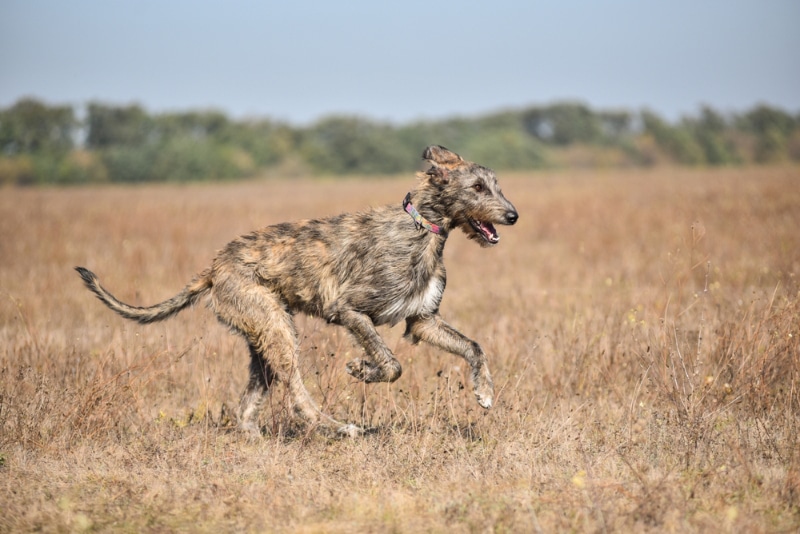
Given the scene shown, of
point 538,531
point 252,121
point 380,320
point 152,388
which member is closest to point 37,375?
point 152,388

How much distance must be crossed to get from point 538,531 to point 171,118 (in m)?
80.5

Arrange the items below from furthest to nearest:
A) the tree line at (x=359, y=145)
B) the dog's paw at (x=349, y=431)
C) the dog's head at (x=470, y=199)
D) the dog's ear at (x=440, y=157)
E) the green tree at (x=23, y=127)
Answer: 1. the tree line at (x=359, y=145)
2. the green tree at (x=23, y=127)
3. the dog's ear at (x=440, y=157)
4. the dog's head at (x=470, y=199)
5. the dog's paw at (x=349, y=431)

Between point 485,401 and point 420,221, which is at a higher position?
point 420,221

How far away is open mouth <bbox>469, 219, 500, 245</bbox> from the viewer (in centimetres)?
645

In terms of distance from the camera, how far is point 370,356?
6230mm

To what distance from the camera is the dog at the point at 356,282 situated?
627cm

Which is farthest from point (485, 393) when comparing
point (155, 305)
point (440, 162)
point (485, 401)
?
point (155, 305)

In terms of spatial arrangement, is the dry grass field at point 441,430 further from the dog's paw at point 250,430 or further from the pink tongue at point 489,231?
the pink tongue at point 489,231

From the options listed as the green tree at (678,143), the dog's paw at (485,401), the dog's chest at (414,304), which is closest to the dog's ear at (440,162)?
the dog's chest at (414,304)

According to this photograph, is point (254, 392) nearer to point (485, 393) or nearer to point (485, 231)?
point (485, 393)

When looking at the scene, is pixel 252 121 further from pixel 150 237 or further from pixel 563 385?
pixel 563 385

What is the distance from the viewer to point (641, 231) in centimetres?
1644

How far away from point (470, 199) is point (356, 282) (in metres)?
1.09

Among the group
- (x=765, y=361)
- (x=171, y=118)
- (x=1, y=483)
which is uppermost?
(x=171, y=118)
